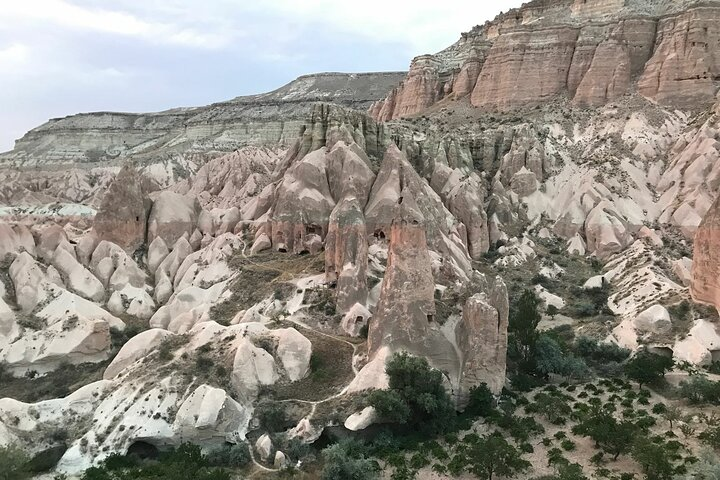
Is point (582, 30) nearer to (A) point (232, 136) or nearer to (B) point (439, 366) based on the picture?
(B) point (439, 366)

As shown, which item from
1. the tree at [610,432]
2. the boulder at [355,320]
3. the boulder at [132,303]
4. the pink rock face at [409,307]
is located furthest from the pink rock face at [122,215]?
the tree at [610,432]

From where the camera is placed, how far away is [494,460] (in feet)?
61.3

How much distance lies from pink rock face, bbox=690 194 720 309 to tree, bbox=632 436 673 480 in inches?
485

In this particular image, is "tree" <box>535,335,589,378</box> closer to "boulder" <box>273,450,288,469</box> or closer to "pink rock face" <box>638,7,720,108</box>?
"boulder" <box>273,450,288,469</box>

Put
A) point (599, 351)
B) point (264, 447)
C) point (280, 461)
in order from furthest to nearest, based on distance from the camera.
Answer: point (599, 351) → point (264, 447) → point (280, 461)

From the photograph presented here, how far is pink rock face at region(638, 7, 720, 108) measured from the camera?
53.3 m

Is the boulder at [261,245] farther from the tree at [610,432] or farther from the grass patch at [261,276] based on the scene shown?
the tree at [610,432]

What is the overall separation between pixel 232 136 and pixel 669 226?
81.4 metres

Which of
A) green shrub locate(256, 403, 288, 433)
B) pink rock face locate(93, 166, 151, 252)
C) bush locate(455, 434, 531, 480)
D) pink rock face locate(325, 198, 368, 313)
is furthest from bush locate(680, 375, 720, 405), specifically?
pink rock face locate(93, 166, 151, 252)

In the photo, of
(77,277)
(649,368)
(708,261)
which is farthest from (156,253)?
(708,261)

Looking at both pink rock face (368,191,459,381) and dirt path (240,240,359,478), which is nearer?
dirt path (240,240,359,478)

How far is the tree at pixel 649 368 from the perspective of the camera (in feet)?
81.0

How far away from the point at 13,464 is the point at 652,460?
19.2 m

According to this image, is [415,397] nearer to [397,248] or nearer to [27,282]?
[397,248]
